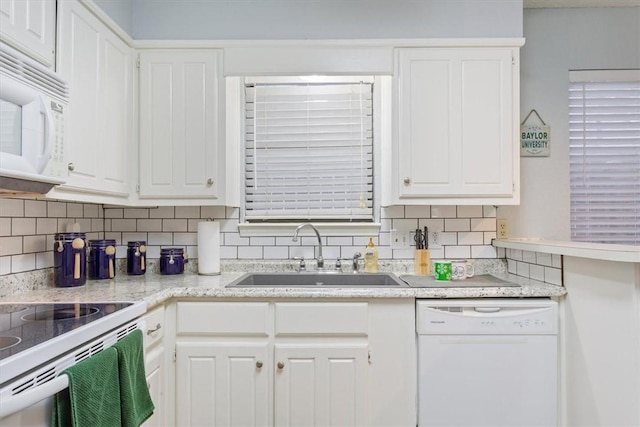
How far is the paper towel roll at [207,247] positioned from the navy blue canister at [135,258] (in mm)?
356

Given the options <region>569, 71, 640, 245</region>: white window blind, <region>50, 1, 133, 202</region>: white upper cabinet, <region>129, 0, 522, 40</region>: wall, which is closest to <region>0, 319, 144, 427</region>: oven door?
<region>50, 1, 133, 202</region>: white upper cabinet

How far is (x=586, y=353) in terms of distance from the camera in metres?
1.62

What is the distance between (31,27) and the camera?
1393 millimetres

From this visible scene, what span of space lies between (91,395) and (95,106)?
52.7 inches

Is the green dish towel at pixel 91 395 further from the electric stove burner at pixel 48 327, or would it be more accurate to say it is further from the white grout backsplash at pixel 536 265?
the white grout backsplash at pixel 536 265

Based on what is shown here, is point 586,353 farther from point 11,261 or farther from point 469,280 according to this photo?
point 11,261

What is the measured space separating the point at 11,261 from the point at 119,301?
638 mm

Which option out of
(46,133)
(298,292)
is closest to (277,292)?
(298,292)

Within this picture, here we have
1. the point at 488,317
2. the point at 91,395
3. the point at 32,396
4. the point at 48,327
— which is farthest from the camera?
the point at 488,317

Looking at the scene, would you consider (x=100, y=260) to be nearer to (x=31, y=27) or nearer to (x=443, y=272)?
(x=31, y=27)

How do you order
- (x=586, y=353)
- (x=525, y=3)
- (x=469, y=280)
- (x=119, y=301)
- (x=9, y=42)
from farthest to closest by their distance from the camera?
(x=525, y=3) < (x=469, y=280) < (x=586, y=353) < (x=119, y=301) < (x=9, y=42)

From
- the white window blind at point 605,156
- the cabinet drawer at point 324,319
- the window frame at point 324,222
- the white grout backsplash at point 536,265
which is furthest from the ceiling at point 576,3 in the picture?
the cabinet drawer at point 324,319

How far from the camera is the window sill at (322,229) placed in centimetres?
235

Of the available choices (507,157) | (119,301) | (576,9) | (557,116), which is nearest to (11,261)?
(119,301)
